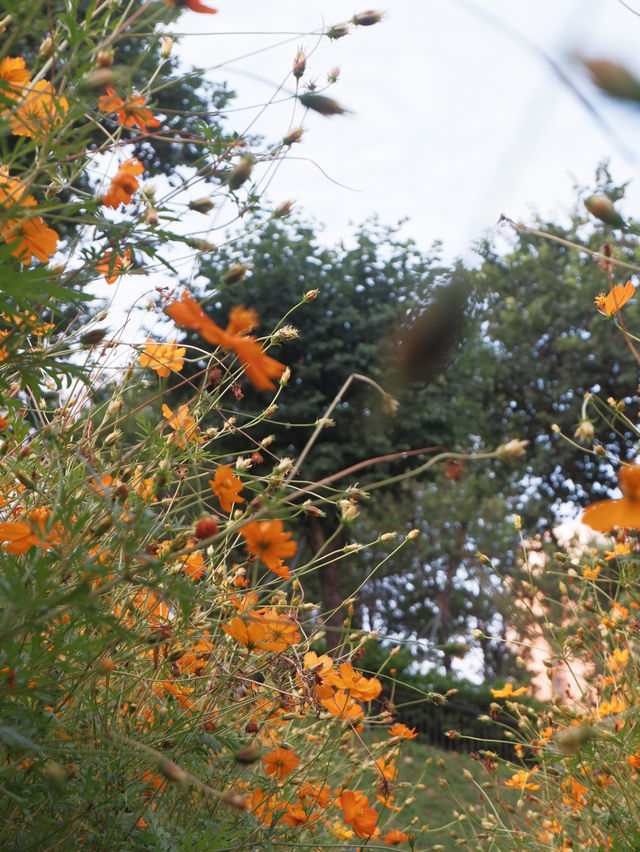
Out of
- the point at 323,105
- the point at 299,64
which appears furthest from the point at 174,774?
the point at 299,64

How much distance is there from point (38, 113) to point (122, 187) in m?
0.12

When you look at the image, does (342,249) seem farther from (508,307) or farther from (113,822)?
(113,822)

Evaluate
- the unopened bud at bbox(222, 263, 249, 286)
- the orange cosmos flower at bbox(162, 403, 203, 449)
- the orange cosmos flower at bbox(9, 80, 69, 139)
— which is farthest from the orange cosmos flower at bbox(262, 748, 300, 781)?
the orange cosmos flower at bbox(9, 80, 69, 139)

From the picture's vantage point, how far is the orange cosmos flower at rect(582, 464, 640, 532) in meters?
0.51

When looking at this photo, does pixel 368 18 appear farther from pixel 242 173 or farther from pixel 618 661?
pixel 618 661

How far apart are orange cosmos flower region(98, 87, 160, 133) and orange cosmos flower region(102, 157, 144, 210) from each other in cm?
6

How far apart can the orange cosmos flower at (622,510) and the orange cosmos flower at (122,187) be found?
64 cm

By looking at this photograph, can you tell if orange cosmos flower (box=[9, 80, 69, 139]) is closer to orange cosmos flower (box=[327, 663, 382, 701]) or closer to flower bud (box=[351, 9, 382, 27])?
flower bud (box=[351, 9, 382, 27])

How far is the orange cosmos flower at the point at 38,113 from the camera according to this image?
0.81m

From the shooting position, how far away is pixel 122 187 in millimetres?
895

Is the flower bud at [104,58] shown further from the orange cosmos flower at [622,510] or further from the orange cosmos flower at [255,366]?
the orange cosmos flower at [622,510]

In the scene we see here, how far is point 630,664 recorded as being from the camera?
193 cm

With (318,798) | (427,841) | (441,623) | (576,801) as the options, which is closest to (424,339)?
(318,798)

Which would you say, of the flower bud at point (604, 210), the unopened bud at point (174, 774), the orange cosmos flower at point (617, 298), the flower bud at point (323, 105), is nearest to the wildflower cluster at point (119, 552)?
the unopened bud at point (174, 774)
